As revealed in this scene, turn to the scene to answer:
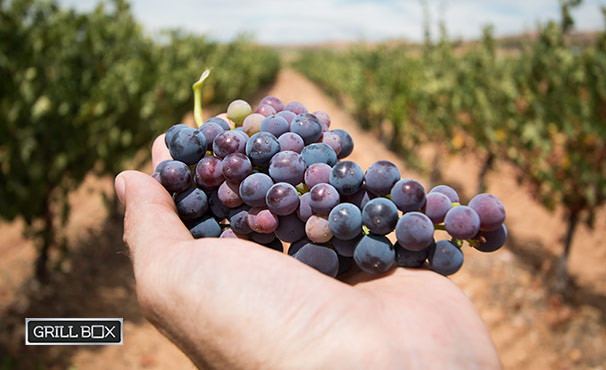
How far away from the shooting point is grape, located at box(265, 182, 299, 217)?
4.20ft

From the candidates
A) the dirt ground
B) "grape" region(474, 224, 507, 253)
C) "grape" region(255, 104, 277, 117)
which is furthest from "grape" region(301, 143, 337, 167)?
the dirt ground

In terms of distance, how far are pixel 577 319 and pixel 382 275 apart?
4.55 m

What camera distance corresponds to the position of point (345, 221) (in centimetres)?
121

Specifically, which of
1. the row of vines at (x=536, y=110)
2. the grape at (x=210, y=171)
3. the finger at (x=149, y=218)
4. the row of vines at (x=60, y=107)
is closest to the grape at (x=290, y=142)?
the grape at (x=210, y=171)

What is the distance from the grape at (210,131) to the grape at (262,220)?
38 cm

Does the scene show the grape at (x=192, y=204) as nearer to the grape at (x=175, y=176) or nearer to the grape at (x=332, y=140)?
the grape at (x=175, y=176)

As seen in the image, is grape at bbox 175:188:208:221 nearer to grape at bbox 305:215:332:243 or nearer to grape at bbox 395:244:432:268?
grape at bbox 305:215:332:243

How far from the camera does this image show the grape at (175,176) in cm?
144

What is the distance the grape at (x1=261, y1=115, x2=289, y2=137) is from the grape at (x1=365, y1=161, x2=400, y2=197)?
1.36 ft

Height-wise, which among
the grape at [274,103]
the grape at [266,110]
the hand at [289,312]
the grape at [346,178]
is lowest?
the hand at [289,312]

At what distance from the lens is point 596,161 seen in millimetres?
4445

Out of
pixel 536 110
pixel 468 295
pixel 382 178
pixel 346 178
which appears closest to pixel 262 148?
pixel 346 178

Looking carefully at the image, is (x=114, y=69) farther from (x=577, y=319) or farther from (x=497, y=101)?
(x=577, y=319)

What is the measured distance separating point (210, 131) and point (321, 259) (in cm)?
68
